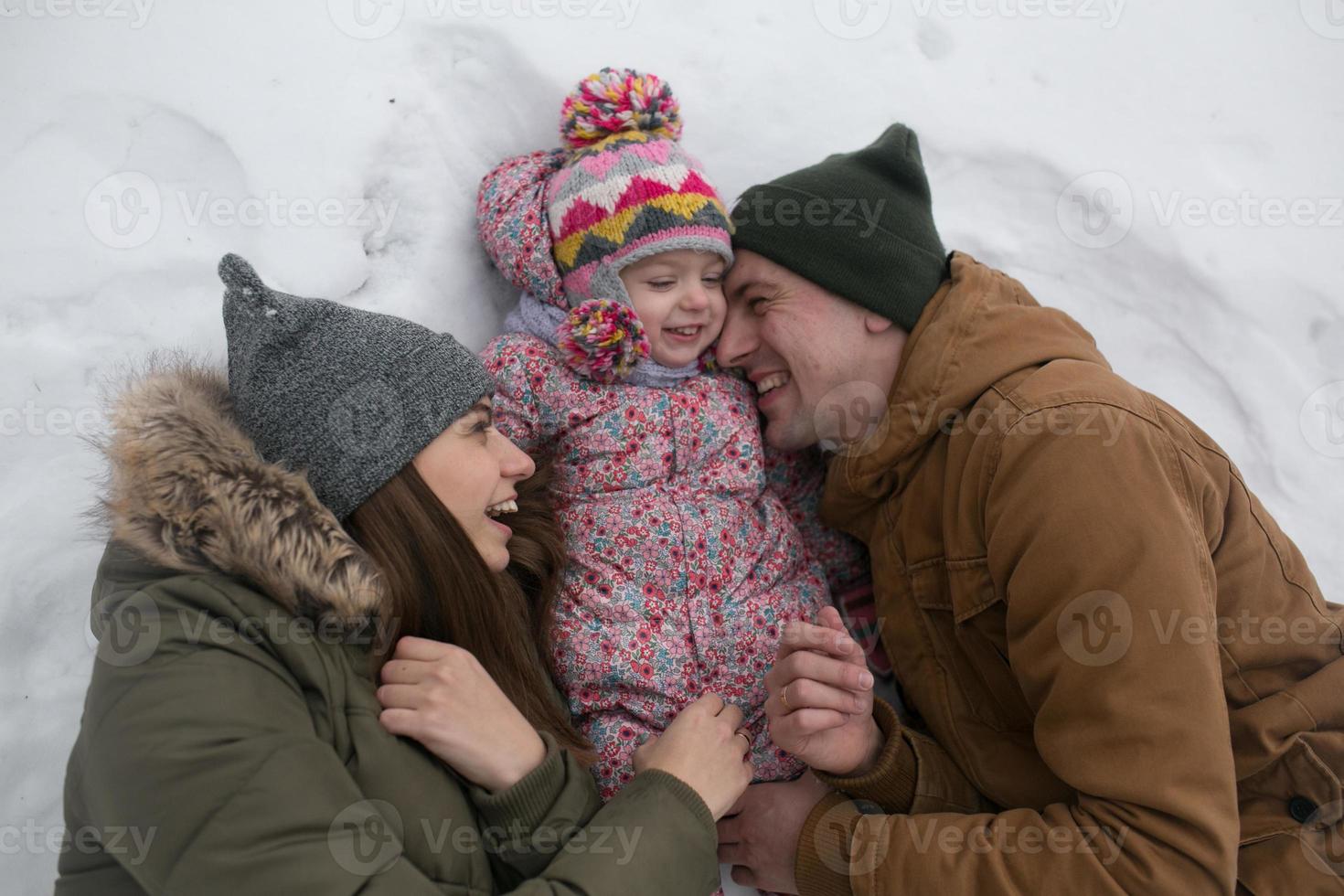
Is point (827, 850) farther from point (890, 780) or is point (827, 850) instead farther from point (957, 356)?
point (957, 356)

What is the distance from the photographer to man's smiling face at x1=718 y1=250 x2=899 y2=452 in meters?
2.35

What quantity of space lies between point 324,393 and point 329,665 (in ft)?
1.70

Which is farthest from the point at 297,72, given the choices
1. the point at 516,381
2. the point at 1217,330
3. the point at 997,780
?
the point at 1217,330

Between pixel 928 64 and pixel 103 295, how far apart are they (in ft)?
8.19

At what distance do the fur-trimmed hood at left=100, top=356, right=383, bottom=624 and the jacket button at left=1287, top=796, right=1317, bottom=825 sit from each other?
1.96 m

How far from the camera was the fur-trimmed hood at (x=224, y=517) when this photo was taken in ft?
5.24

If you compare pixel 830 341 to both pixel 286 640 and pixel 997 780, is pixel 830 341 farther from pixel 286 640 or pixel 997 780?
pixel 286 640

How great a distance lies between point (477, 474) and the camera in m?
1.92

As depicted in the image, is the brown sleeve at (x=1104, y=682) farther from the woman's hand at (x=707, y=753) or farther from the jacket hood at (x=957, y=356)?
the woman's hand at (x=707, y=753)

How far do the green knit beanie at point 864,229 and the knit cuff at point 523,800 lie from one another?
4.38ft

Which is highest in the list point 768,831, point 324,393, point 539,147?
point 539,147

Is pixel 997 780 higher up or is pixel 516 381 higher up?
pixel 516 381

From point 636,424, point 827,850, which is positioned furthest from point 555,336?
point 827,850

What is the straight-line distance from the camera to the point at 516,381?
234 cm
